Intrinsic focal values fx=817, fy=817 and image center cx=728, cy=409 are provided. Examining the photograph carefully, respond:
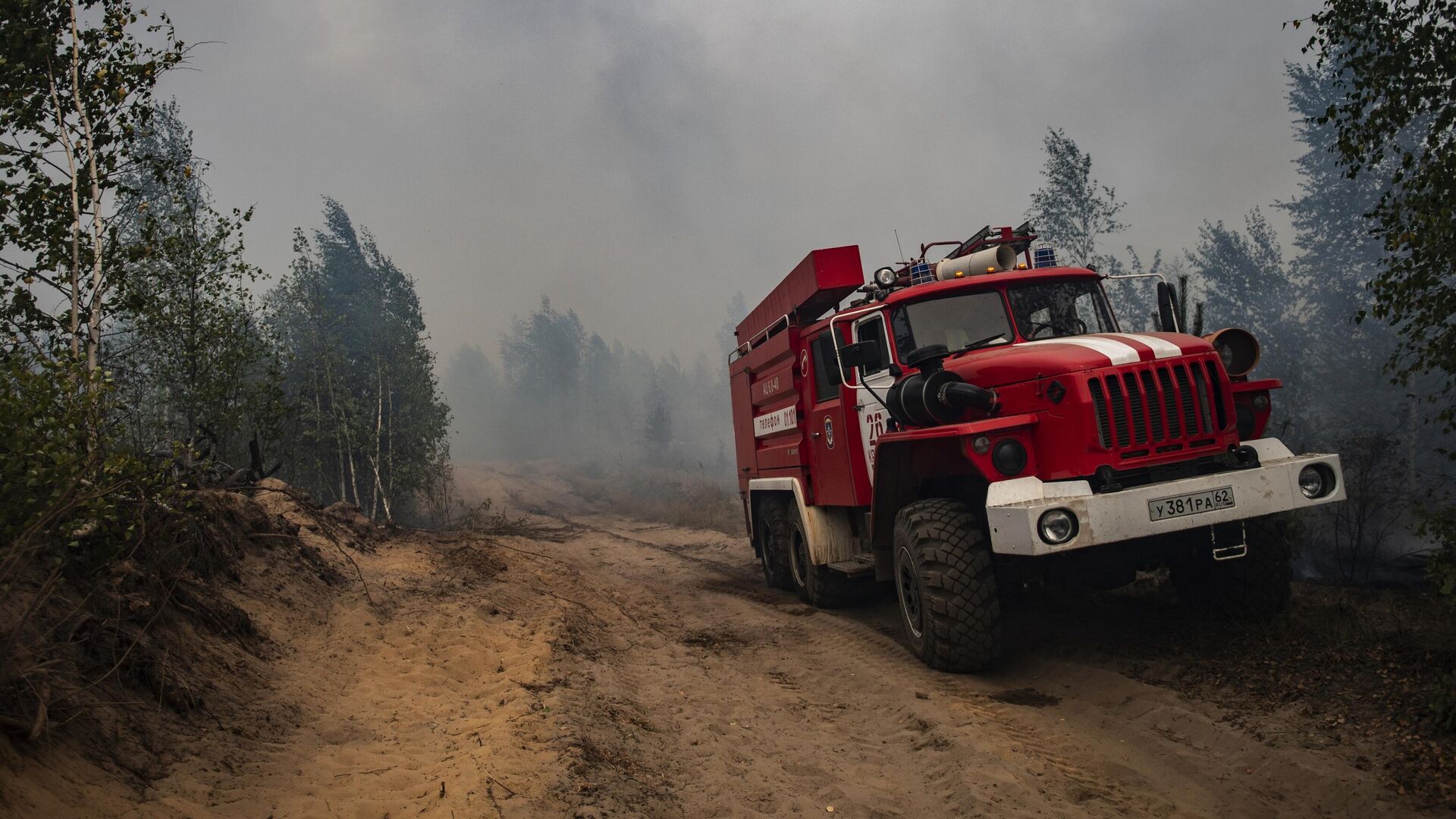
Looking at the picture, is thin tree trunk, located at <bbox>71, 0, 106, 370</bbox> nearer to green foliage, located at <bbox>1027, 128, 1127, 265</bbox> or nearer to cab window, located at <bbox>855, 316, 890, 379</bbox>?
cab window, located at <bbox>855, 316, 890, 379</bbox>

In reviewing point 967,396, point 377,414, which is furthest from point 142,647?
point 377,414

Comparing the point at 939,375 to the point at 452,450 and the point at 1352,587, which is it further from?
the point at 452,450

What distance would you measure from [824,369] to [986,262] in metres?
1.96

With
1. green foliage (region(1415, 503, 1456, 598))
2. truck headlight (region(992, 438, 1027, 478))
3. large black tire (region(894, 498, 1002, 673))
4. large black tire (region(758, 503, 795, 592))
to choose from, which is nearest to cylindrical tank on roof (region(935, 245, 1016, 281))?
truck headlight (region(992, 438, 1027, 478))

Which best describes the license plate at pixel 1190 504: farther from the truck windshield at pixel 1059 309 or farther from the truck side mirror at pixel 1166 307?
the truck side mirror at pixel 1166 307

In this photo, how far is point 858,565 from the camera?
7977 millimetres

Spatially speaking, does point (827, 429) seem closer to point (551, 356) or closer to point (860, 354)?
point (860, 354)

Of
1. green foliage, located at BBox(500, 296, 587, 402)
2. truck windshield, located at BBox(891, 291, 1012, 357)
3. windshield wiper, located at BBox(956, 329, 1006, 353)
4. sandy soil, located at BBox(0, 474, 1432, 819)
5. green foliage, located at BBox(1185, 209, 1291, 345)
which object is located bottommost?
sandy soil, located at BBox(0, 474, 1432, 819)

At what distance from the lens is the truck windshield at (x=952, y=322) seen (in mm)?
6629

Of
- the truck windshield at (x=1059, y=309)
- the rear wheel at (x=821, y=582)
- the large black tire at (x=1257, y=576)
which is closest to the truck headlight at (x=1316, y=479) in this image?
the large black tire at (x=1257, y=576)

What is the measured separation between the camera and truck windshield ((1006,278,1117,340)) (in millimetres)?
6625

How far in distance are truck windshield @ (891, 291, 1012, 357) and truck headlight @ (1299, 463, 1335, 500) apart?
223 cm

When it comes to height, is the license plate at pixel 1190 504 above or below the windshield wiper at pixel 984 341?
below

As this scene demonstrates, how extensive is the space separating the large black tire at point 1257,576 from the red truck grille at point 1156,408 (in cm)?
88
